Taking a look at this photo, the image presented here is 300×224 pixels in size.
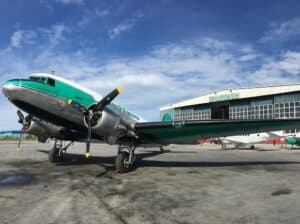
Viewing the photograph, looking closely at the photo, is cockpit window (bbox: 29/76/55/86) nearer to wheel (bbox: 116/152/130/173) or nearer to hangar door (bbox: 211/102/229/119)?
wheel (bbox: 116/152/130/173)

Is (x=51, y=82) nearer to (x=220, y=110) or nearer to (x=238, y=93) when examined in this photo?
(x=238, y=93)

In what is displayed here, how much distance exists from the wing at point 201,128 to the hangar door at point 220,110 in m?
52.6

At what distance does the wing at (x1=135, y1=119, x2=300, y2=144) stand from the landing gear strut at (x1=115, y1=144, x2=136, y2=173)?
46.3 inches

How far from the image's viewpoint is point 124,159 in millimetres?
14609

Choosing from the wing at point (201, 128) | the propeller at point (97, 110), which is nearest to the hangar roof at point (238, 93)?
the wing at point (201, 128)

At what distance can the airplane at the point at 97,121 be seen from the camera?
43.1 feet

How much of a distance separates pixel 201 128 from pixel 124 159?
14.2ft

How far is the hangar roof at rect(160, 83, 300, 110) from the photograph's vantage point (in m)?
55.7

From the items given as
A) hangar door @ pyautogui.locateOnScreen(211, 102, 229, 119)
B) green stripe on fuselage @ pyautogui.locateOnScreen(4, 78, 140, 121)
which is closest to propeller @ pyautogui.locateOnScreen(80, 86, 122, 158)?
green stripe on fuselage @ pyautogui.locateOnScreen(4, 78, 140, 121)

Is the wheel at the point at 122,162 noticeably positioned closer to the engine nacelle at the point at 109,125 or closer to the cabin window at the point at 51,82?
the engine nacelle at the point at 109,125

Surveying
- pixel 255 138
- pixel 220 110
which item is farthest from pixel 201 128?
pixel 220 110

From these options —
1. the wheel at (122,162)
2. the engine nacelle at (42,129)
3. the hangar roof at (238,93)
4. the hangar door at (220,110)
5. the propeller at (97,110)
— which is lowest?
the wheel at (122,162)

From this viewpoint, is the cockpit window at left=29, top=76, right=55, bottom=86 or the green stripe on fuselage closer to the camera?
the green stripe on fuselage

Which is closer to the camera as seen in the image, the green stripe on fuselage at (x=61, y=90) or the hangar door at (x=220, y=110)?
the green stripe on fuselage at (x=61, y=90)
